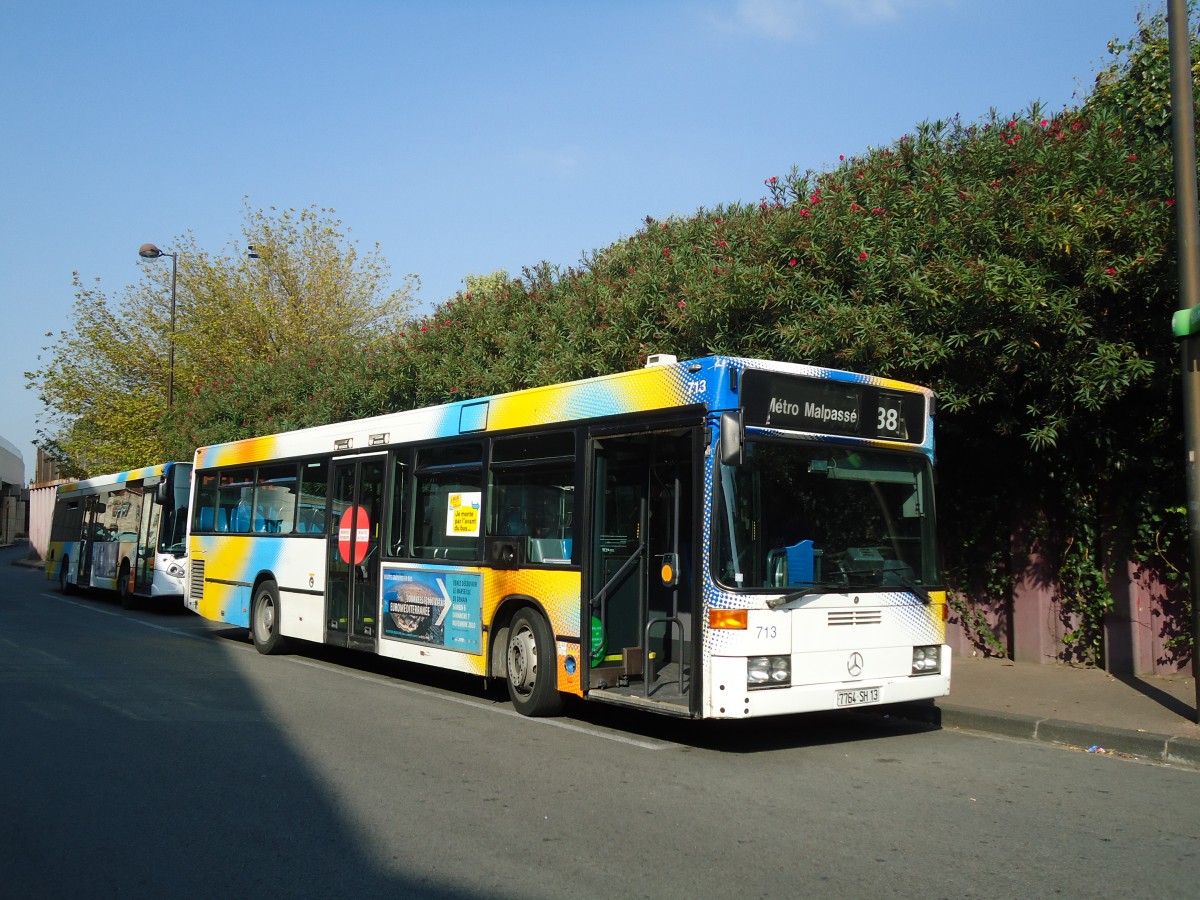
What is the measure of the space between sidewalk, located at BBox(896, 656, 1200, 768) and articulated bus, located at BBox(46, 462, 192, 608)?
49.5 feet

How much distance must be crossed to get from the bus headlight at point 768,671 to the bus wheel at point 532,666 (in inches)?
91.1

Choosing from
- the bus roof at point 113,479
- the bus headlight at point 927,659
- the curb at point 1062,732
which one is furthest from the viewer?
the bus roof at point 113,479

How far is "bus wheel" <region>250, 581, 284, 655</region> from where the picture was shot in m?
14.1

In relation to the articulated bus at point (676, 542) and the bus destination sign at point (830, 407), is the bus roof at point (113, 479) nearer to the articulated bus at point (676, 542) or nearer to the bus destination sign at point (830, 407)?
the articulated bus at point (676, 542)

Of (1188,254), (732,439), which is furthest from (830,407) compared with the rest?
(1188,254)

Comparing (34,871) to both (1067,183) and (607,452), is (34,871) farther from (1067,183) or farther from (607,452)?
(1067,183)

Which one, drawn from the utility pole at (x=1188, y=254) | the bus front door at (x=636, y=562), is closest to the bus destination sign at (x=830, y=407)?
the bus front door at (x=636, y=562)

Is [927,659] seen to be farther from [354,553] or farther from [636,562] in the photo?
[354,553]

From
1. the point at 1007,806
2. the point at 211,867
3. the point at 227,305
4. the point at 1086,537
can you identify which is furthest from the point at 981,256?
the point at 227,305

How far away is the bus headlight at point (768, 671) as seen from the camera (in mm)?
7445

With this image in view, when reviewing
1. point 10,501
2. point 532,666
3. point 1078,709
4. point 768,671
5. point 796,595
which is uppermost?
point 10,501

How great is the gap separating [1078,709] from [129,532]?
19351 millimetres

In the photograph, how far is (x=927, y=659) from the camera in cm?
845

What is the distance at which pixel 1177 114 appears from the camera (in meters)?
8.34
